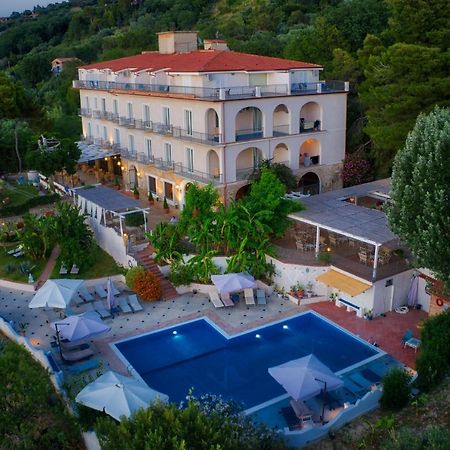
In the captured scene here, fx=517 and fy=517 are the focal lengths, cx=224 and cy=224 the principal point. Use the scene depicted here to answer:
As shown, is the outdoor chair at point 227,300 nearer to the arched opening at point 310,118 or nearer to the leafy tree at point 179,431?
the leafy tree at point 179,431

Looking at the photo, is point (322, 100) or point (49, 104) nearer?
point (322, 100)

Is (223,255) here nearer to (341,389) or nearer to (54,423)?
(341,389)

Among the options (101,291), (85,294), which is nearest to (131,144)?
(101,291)

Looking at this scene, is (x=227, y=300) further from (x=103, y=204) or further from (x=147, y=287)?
(x=103, y=204)

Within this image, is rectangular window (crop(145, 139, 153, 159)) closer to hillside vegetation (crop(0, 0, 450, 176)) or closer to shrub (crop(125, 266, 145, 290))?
hillside vegetation (crop(0, 0, 450, 176))

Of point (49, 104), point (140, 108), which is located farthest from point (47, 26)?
point (140, 108)

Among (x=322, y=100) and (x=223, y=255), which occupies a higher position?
(x=322, y=100)
